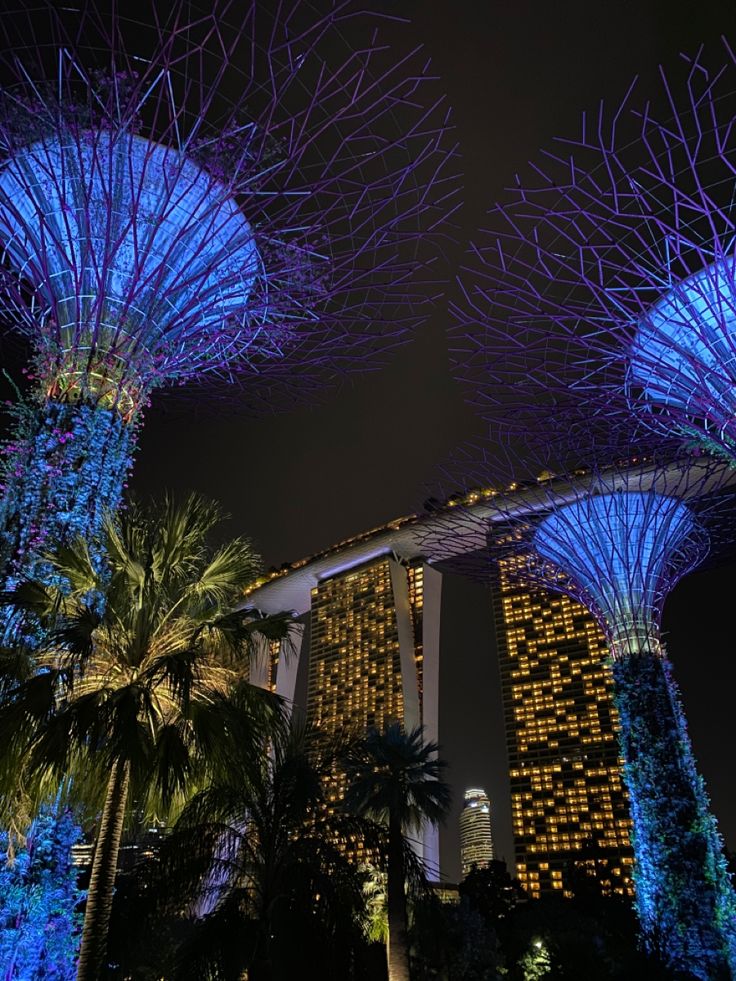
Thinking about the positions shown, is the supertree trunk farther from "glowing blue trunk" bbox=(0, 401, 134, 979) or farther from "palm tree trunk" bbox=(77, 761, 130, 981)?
"glowing blue trunk" bbox=(0, 401, 134, 979)

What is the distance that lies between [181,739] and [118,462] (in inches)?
172

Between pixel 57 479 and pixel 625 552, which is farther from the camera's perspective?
pixel 625 552

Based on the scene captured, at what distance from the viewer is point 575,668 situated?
80.1m

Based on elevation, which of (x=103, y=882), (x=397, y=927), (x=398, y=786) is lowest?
(x=103, y=882)

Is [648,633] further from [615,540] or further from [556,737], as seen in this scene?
[556,737]

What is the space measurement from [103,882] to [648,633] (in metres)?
16.9

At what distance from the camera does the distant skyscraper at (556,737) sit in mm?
74562

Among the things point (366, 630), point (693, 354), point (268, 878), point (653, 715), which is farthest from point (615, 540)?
point (366, 630)

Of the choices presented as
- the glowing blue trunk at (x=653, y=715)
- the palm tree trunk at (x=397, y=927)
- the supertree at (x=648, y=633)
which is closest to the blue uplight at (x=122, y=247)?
the supertree at (x=648, y=633)

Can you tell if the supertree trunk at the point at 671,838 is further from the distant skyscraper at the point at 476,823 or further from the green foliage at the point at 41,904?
the distant skyscraper at the point at 476,823

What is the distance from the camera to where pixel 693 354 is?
13.6 meters

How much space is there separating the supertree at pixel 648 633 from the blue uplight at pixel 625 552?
33 millimetres

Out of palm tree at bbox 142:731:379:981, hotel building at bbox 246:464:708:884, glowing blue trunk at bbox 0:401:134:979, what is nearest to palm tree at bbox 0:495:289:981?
glowing blue trunk at bbox 0:401:134:979

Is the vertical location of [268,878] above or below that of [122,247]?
below
